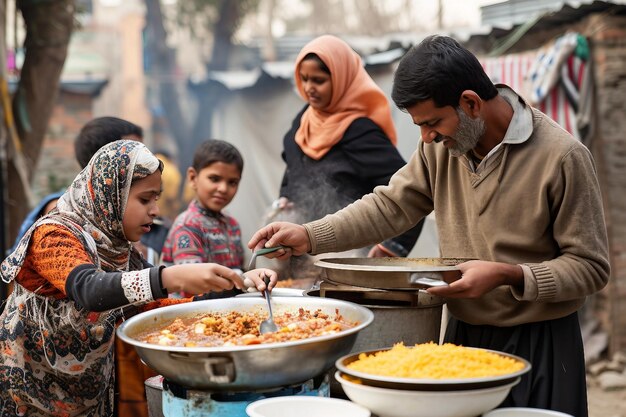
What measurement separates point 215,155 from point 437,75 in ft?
7.95

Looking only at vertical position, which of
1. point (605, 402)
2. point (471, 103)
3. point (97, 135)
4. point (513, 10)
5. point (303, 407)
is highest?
point (513, 10)

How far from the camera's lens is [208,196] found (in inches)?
180

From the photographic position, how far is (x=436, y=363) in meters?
1.99

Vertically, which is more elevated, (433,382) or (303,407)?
(433,382)

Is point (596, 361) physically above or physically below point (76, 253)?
below

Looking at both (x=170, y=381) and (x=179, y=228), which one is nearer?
(x=170, y=381)

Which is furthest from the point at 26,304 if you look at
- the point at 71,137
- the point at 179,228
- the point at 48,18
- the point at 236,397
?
the point at 71,137

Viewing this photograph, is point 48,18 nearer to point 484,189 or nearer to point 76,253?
point 76,253

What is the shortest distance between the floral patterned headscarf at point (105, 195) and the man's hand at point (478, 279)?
124cm

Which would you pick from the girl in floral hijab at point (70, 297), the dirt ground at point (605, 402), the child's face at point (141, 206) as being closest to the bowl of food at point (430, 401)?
the girl in floral hijab at point (70, 297)

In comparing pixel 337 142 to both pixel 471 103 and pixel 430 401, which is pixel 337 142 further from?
pixel 430 401

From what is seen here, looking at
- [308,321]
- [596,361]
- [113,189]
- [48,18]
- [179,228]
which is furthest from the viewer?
[596,361]

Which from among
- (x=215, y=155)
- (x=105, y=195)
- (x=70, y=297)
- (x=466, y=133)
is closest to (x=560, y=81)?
(x=215, y=155)

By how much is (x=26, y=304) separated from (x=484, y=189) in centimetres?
172
